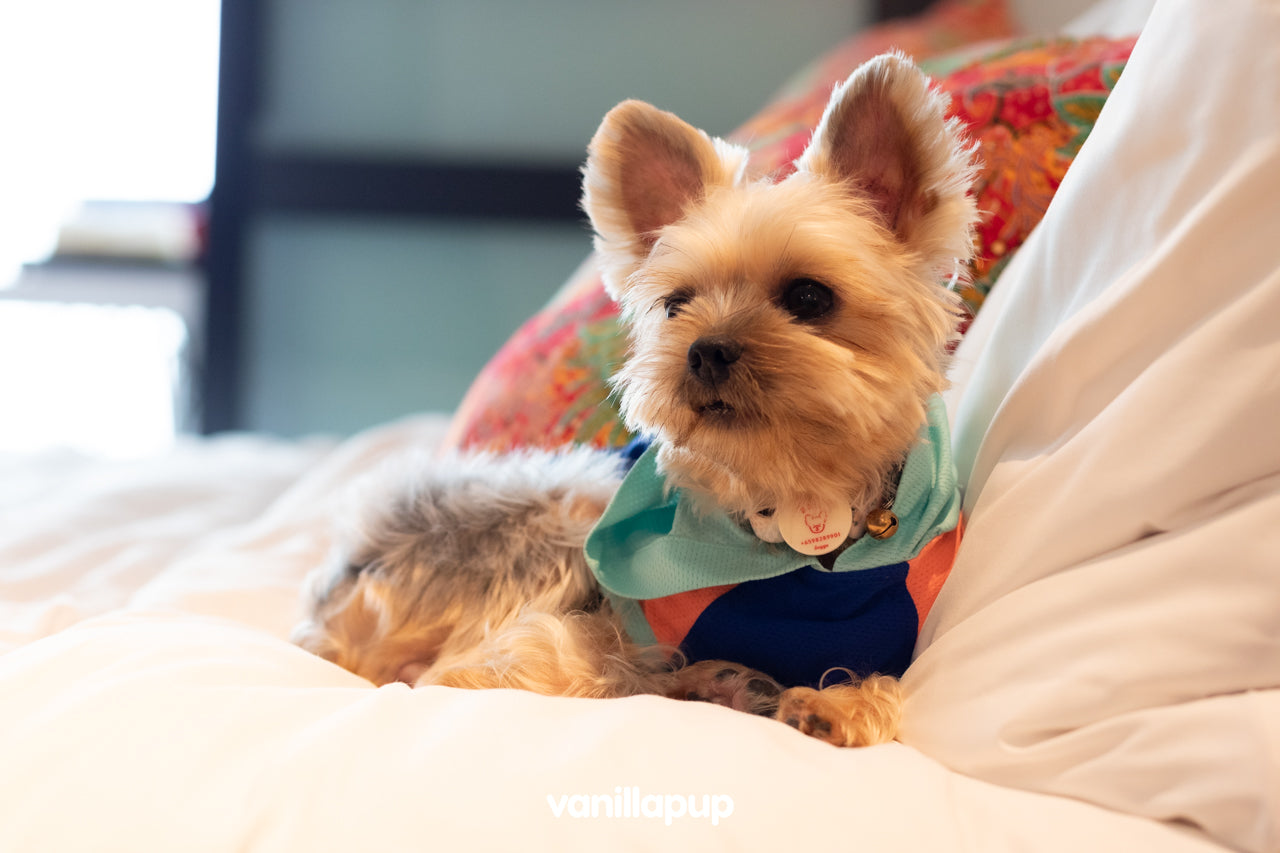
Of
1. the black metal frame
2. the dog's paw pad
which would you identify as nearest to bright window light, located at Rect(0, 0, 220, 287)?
the black metal frame

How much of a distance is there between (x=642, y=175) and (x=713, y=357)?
1.38 feet

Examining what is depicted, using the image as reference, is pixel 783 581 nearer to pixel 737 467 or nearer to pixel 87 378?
pixel 737 467

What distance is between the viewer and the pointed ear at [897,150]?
3.72 feet

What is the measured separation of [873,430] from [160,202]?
4.61 meters

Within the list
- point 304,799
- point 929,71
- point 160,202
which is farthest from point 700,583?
point 160,202

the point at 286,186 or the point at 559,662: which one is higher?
the point at 286,186

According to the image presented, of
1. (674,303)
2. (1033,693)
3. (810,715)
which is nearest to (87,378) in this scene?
(674,303)

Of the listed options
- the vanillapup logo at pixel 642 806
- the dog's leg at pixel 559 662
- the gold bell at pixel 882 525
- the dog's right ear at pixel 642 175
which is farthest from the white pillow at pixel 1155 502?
the dog's right ear at pixel 642 175

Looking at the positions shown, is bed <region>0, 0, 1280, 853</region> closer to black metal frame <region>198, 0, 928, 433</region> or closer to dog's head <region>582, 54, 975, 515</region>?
dog's head <region>582, 54, 975, 515</region>

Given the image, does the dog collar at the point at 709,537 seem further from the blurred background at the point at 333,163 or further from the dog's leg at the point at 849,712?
the blurred background at the point at 333,163

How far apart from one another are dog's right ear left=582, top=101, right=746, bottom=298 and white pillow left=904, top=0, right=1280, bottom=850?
1.76 ft

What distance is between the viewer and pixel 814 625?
1.12 meters

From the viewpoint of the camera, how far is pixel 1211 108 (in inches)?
33.1

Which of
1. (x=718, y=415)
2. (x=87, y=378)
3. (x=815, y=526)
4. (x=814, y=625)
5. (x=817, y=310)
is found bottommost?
(x=87, y=378)
